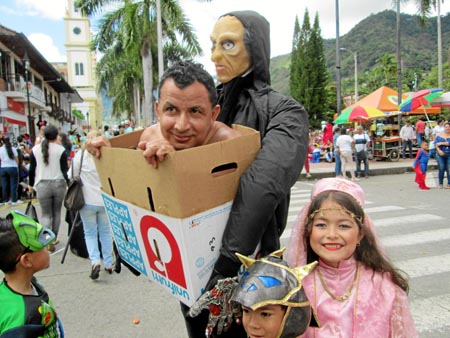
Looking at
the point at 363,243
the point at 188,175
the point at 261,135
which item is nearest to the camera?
the point at 188,175

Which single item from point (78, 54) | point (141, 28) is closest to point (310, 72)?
point (141, 28)

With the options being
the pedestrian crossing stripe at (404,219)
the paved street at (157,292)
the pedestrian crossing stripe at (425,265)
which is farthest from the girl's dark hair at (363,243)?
the pedestrian crossing stripe at (404,219)

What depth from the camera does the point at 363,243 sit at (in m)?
1.86

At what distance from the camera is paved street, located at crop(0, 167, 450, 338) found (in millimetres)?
3402

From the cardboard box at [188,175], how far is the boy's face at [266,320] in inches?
15.0

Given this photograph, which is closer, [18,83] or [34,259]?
[34,259]

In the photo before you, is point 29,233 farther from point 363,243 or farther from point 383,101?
point 383,101

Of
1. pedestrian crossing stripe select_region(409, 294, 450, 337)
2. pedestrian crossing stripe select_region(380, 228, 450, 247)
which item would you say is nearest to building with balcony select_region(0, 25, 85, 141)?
pedestrian crossing stripe select_region(380, 228, 450, 247)

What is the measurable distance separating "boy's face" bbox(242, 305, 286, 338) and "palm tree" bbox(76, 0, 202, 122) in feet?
56.9

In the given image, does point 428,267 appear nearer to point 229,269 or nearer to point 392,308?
point 392,308

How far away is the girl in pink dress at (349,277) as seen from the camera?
171 cm

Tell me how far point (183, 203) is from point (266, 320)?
1.53 feet

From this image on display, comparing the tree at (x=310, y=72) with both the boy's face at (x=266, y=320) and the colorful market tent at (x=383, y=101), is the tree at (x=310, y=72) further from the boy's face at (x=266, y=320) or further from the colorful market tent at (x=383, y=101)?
the boy's face at (x=266, y=320)

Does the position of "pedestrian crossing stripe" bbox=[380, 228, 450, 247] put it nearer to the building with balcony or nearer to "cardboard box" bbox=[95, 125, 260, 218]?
"cardboard box" bbox=[95, 125, 260, 218]
